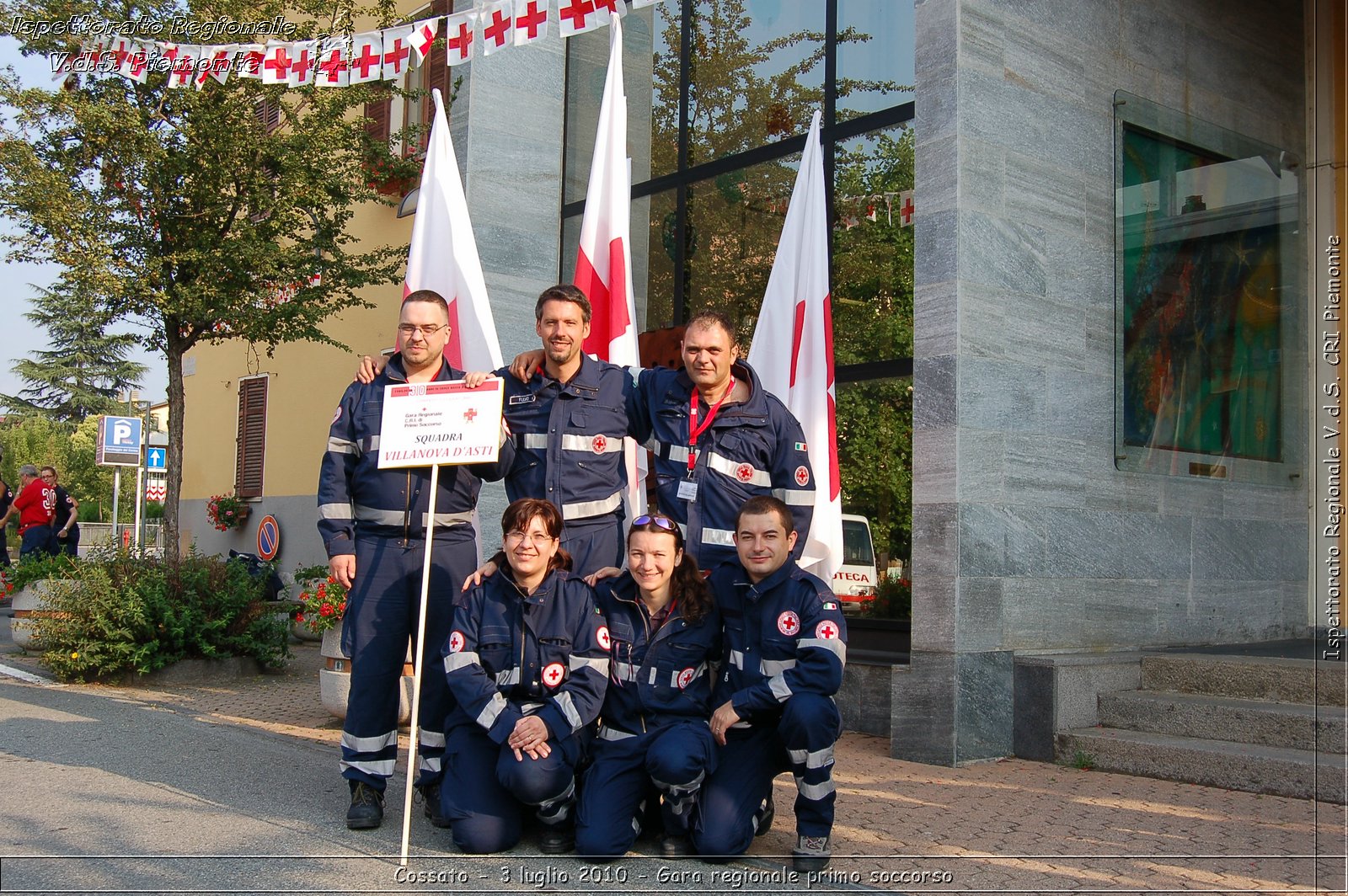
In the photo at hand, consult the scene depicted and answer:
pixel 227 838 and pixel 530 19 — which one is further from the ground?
pixel 530 19

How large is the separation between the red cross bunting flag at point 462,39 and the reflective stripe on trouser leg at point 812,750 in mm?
5554

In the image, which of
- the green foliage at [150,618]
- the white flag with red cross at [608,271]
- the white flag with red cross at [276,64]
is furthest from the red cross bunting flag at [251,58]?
the green foliage at [150,618]

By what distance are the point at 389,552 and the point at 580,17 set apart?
169 inches

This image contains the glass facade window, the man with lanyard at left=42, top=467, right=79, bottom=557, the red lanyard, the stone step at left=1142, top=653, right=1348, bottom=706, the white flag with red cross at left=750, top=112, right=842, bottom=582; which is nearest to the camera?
the red lanyard

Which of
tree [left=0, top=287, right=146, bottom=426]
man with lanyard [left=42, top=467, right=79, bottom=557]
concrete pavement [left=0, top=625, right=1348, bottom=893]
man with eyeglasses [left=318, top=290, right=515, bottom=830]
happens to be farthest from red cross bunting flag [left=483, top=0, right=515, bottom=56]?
tree [left=0, top=287, right=146, bottom=426]

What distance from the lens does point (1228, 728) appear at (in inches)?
259

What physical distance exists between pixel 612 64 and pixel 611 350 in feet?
7.05

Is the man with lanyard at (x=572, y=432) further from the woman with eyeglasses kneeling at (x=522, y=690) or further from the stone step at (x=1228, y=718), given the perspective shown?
the stone step at (x=1228, y=718)

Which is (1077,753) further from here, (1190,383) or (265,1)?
(265,1)

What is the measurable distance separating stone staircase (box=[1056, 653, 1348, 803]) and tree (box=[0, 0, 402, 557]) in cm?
827

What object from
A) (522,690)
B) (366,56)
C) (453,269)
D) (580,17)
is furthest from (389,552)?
(366,56)

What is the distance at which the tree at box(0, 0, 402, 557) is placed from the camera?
11.0 meters

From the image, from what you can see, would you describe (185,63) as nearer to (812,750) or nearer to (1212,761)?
(812,750)

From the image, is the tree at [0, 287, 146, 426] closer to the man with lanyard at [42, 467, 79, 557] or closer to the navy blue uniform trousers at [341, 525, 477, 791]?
the man with lanyard at [42, 467, 79, 557]
